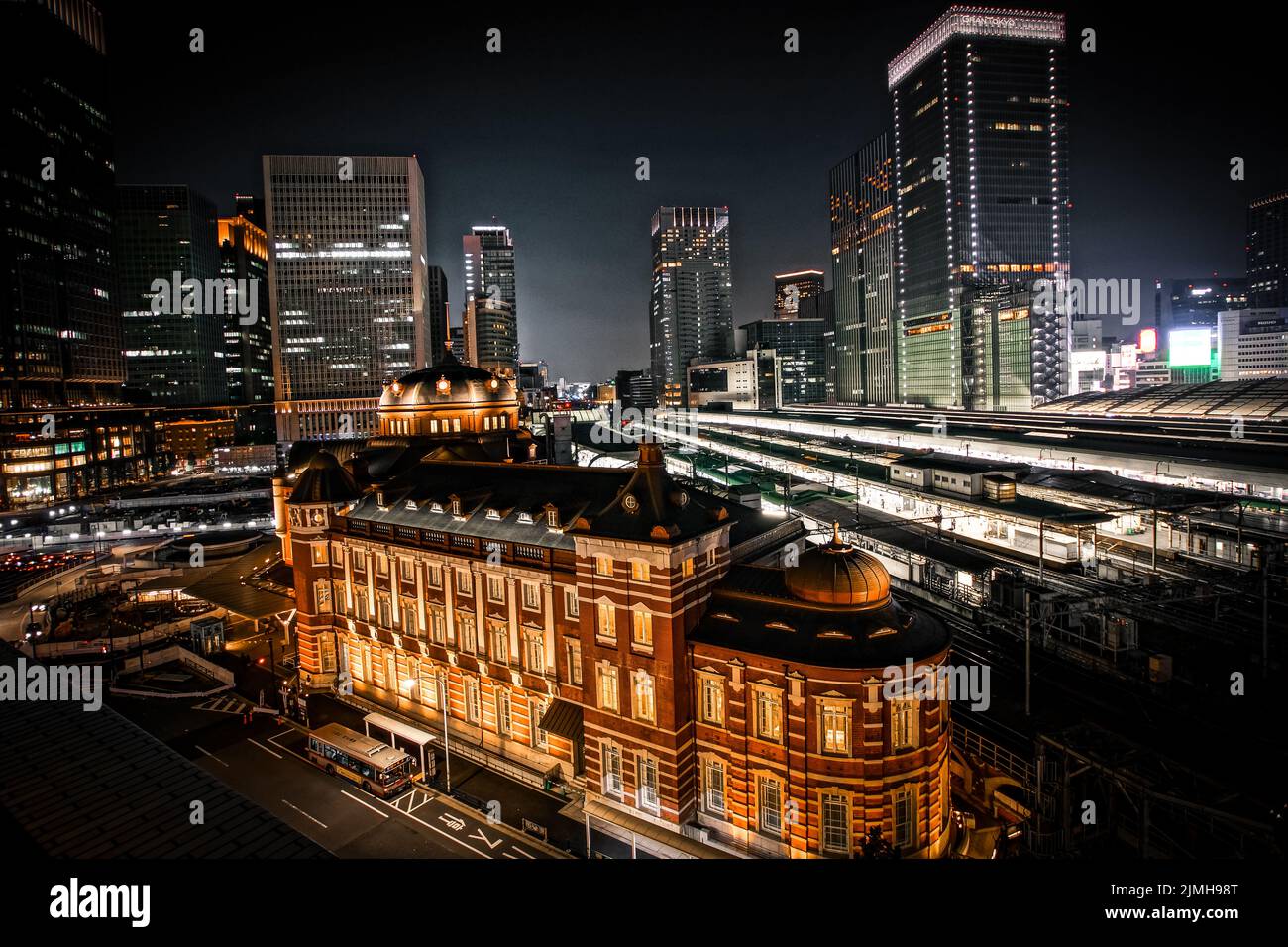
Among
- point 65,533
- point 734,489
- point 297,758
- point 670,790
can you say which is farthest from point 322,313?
point 670,790

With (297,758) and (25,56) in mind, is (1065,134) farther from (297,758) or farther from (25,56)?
(25,56)

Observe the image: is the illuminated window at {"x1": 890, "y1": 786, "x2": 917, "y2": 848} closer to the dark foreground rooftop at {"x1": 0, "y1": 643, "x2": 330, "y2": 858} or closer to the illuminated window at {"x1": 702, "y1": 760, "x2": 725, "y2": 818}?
the illuminated window at {"x1": 702, "y1": 760, "x2": 725, "y2": 818}

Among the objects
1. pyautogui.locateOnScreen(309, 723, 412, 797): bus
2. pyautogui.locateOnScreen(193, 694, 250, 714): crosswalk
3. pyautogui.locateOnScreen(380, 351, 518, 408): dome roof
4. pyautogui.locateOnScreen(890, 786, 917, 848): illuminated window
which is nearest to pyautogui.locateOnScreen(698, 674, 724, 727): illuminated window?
pyautogui.locateOnScreen(890, 786, 917, 848): illuminated window

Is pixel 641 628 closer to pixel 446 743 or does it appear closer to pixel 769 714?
pixel 769 714

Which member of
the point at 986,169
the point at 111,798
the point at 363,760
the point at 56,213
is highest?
the point at 986,169

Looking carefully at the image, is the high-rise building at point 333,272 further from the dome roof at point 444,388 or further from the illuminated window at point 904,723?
the illuminated window at point 904,723

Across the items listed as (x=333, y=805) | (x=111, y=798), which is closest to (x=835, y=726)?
(x=111, y=798)

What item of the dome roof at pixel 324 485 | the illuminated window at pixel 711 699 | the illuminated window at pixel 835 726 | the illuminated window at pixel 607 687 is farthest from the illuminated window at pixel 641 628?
the dome roof at pixel 324 485
